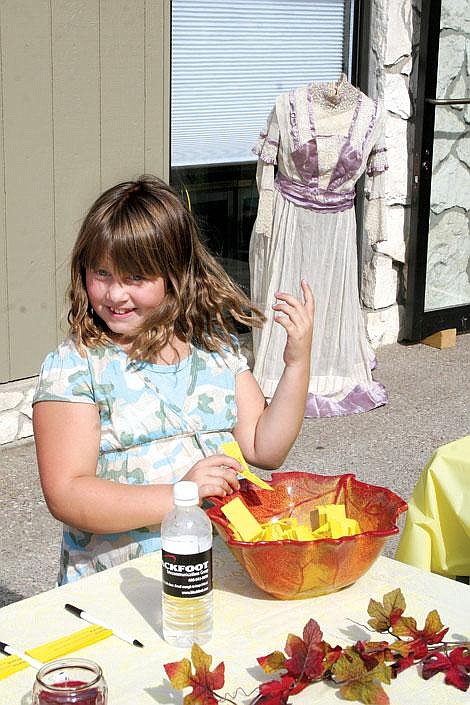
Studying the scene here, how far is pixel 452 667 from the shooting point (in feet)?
5.09

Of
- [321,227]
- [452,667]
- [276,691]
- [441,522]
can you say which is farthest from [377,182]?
[276,691]

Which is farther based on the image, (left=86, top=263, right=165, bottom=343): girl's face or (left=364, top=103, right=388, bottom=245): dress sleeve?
(left=364, top=103, right=388, bottom=245): dress sleeve

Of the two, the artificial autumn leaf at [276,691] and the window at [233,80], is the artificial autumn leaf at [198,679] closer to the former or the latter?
the artificial autumn leaf at [276,691]

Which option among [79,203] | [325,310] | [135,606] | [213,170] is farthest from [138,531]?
[213,170]

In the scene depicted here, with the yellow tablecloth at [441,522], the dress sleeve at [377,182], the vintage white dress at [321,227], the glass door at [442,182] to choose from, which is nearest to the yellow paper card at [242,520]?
Result: the yellow tablecloth at [441,522]

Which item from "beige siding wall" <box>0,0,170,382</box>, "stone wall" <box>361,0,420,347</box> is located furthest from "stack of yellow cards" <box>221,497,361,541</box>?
"stone wall" <box>361,0,420,347</box>

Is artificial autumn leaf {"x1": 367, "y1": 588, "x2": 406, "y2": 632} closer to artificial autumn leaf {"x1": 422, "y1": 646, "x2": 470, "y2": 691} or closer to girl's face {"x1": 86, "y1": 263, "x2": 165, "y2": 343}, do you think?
artificial autumn leaf {"x1": 422, "y1": 646, "x2": 470, "y2": 691}

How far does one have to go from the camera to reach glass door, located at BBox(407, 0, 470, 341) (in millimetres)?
6336

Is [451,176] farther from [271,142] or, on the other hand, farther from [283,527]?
[283,527]

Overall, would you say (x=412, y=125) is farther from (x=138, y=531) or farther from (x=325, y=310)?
(x=138, y=531)

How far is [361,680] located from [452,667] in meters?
0.16

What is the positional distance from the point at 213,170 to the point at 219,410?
3868 millimetres

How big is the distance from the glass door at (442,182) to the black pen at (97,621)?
507 centimetres

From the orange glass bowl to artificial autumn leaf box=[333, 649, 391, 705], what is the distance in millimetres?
249
